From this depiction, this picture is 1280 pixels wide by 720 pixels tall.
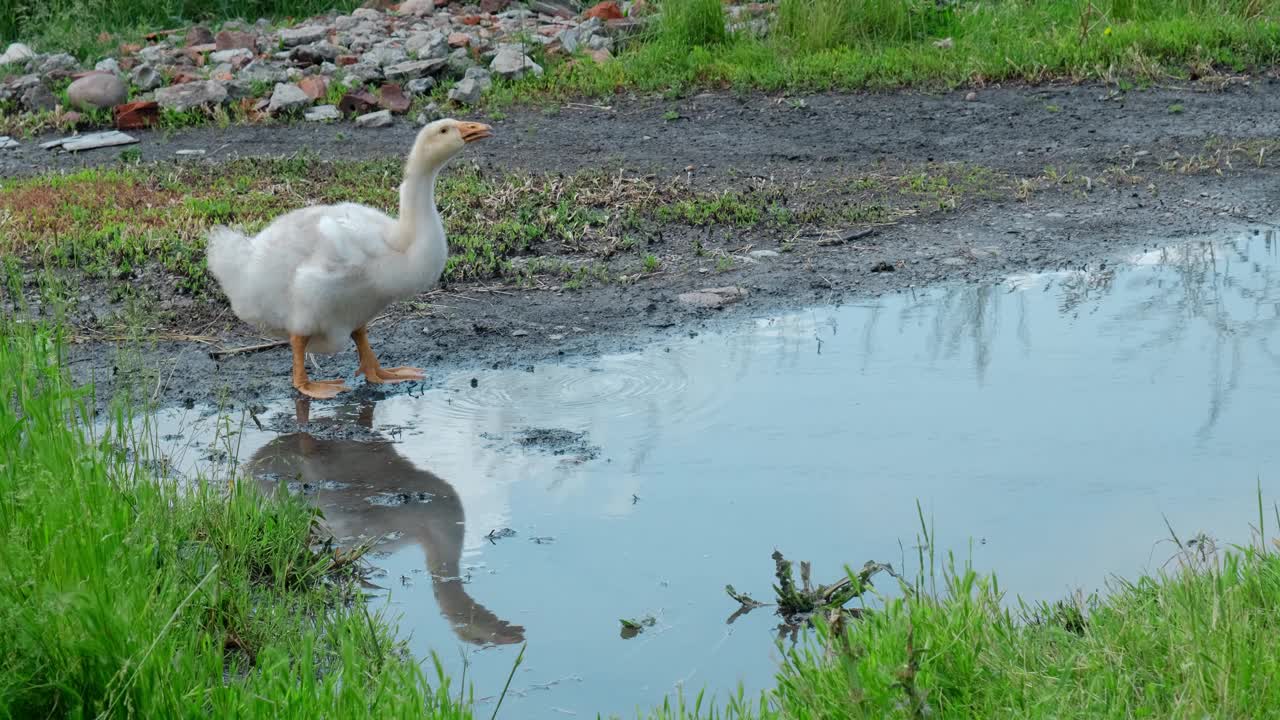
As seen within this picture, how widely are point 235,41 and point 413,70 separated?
94.9 inches

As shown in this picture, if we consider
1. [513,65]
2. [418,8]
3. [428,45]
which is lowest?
[513,65]

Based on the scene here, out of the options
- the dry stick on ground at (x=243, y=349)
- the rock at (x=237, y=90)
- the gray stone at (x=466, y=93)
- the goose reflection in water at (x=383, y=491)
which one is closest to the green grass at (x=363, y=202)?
the dry stick on ground at (x=243, y=349)

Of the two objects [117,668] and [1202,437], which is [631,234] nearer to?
[1202,437]

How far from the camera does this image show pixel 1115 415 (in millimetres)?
4785

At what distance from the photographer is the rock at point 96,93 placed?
37.2 feet

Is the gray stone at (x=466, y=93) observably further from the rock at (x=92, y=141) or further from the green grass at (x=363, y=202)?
the rock at (x=92, y=141)

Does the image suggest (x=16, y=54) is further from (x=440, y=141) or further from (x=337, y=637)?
(x=337, y=637)

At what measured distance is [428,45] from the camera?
12.2 metres

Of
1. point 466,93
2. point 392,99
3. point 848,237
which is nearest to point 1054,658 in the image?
point 848,237

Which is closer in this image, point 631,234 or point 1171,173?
point 631,234

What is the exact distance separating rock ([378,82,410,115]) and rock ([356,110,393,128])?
0.72ft

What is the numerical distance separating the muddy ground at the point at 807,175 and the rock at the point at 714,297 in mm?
57

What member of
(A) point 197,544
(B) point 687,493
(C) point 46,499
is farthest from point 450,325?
(C) point 46,499

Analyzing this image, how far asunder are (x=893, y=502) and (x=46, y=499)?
2.32m
